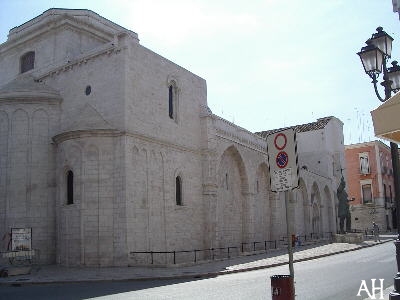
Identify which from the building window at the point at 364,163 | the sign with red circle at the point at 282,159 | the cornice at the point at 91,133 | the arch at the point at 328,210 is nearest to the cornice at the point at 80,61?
the cornice at the point at 91,133

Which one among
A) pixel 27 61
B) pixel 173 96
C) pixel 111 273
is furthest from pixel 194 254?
pixel 27 61

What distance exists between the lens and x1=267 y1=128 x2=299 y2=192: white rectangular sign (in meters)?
5.82

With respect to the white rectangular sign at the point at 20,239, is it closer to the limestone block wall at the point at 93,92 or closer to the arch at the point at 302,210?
the limestone block wall at the point at 93,92

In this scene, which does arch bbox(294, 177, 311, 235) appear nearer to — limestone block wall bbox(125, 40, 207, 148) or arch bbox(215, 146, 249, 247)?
arch bbox(215, 146, 249, 247)

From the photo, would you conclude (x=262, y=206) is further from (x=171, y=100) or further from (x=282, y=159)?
(x=282, y=159)

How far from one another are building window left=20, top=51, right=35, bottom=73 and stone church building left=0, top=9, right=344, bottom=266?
8 centimetres

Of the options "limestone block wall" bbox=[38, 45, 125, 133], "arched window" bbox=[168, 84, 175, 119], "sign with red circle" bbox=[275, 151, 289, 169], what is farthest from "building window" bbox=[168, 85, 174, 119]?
"sign with red circle" bbox=[275, 151, 289, 169]

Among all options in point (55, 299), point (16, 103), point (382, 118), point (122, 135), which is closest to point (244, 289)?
point (55, 299)

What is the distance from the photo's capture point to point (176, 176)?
956 inches

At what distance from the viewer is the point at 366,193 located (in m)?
57.6

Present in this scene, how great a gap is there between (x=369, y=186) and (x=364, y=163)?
10.4 feet

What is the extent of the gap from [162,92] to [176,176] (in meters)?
4.82

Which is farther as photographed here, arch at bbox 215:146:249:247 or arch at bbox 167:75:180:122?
arch at bbox 215:146:249:247

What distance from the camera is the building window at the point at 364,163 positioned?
57.8 meters
